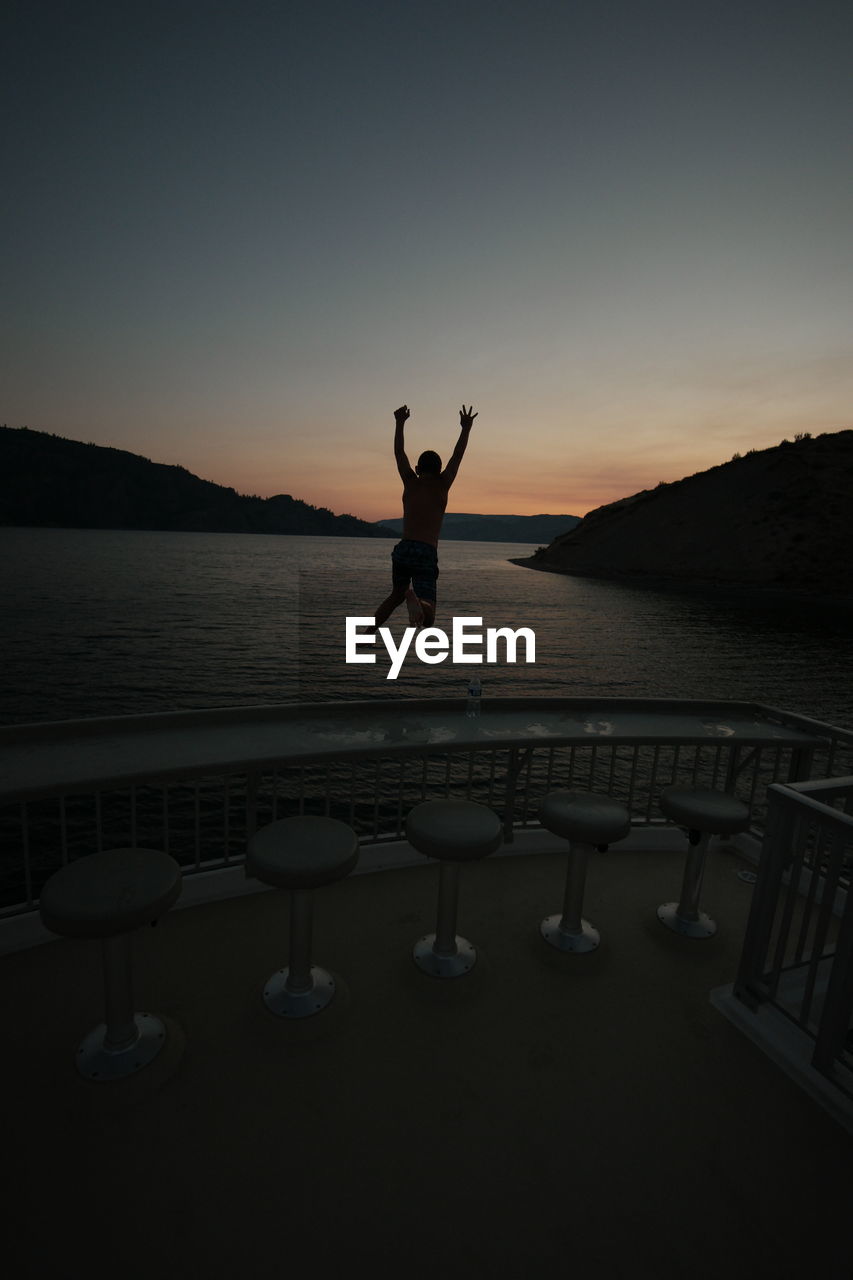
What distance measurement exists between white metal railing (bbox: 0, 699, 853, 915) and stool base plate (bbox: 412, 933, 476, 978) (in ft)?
2.94

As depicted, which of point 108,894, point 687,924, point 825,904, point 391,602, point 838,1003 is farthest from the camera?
point 391,602

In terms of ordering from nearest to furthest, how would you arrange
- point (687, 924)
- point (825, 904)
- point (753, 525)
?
point (825, 904) < point (687, 924) < point (753, 525)

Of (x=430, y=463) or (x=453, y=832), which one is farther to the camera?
(x=430, y=463)

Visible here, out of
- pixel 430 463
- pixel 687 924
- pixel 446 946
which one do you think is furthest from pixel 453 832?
pixel 430 463

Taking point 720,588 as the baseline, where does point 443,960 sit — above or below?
above

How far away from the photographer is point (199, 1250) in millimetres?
2193

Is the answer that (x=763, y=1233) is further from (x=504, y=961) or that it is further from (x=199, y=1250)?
(x=199, y=1250)

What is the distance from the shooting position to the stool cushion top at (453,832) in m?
3.37

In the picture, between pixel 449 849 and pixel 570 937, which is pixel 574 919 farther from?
pixel 449 849

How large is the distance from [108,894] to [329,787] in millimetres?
3294

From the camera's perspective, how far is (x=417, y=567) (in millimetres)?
5090

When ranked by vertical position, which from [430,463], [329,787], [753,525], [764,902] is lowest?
[329,787]

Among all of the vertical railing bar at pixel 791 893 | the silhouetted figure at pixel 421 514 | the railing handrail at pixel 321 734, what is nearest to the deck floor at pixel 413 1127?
the vertical railing bar at pixel 791 893

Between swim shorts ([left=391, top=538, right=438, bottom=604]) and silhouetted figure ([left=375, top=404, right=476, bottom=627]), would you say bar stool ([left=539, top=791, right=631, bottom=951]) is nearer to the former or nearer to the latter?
silhouetted figure ([left=375, top=404, right=476, bottom=627])
